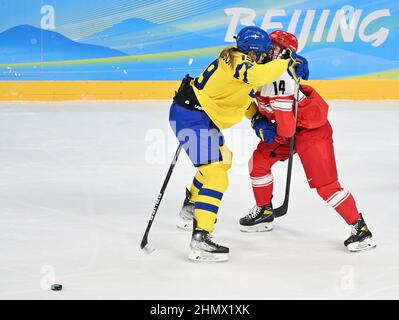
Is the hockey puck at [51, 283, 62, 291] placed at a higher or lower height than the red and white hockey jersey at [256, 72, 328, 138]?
lower

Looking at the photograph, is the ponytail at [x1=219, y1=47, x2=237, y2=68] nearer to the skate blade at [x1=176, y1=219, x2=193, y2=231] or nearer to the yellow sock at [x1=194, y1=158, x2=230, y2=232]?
the yellow sock at [x1=194, y1=158, x2=230, y2=232]

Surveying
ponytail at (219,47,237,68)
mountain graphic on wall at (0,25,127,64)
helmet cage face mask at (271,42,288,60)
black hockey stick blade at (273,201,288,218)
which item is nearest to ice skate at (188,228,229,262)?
black hockey stick blade at (273,201,288,218)

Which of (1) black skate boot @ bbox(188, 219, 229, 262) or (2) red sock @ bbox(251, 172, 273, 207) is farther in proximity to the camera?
(2) red sock @ bbox(251, 172, 273, 207)

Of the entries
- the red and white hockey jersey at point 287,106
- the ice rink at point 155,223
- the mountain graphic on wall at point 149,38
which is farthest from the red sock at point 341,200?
the mountain graphic on wall at point 149,38

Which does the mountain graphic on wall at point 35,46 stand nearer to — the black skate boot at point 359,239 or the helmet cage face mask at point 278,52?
the helmet cage face mask at point 278,52

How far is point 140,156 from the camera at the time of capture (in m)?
5.36

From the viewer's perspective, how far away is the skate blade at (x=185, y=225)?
3684mm

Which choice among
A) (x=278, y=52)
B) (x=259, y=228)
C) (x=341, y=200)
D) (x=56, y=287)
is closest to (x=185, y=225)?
(x=259, y=228)

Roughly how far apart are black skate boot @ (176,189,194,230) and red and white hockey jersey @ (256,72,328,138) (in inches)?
23.0

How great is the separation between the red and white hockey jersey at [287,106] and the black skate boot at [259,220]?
46 cm

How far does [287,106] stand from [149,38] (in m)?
4.57

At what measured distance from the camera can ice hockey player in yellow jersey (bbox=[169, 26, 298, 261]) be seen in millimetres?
3123

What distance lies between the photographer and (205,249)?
319 cm

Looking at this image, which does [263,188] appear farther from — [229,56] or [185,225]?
[229,56]
